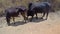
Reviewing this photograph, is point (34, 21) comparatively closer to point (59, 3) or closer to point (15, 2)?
point (15, 2)

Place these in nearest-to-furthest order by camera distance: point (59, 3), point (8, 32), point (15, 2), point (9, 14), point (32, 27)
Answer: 1. point (8, 32)
2. point (32, 27)
3. point (9, 14)
4. point (15, 2)
5. point (59, 3)

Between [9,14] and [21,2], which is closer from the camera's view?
[9,14]

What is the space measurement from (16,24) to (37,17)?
163 cm

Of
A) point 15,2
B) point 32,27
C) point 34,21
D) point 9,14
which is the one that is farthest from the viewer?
point 15,2

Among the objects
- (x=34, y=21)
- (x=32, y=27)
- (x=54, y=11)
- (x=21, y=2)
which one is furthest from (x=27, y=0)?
(x=32, y=27)

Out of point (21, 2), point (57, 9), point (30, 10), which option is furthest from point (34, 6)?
point (57, 9)

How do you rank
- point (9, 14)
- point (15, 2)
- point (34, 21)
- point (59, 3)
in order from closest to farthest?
point (9, 14)
point (34, 21)
point (15, 2)
point (59, 3)

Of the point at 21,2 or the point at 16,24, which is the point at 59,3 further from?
the point at 16,24

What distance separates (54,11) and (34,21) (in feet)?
9.99

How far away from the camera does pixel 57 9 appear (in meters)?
12.3

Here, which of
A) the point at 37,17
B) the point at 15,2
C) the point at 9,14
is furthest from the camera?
the point at 15,2

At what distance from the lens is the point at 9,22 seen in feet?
29.7

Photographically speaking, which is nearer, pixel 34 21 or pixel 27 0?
pixel 34 21

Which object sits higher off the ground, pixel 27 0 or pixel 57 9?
pixel 27 0
